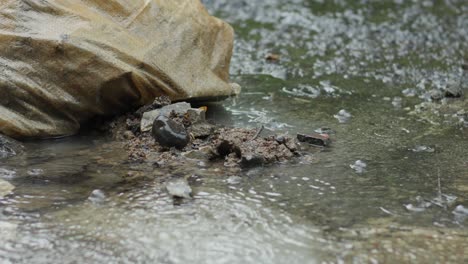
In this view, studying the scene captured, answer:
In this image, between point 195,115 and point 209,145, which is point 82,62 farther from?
point 209,145

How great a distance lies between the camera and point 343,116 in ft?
16.6

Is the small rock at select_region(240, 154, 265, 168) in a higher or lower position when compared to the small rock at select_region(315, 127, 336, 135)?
lower

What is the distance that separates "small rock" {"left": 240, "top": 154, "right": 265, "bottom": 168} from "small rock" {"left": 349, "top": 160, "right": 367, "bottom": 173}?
1.97 ft

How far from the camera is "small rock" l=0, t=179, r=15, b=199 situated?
3300mm

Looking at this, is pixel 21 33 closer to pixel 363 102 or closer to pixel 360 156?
pixel 360 156

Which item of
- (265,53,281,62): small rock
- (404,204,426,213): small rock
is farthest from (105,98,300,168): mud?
(265,53,281,62): small rock

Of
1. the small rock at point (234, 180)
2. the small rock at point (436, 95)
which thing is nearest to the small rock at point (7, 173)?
the small rock at point (234, 180)

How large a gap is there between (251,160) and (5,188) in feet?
4.78

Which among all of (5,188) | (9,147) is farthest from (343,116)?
(5,188)

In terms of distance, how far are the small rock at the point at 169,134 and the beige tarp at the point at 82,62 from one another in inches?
20.9

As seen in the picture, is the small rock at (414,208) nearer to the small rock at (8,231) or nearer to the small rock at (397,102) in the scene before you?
the small rock at (8,231)

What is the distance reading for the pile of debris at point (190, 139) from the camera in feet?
12.7

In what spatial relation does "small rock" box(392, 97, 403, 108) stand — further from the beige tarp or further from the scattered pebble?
→ the beige tarp

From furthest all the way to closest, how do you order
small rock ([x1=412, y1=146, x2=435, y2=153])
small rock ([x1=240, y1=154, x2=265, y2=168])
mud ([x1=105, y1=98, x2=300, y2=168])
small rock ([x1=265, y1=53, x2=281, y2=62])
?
small rock ([x1=265, y1=53, x2=281, y2=62]), small rock ([x1=412, y1=146, x2=435, y2=153]), mud ([x1=105, y1=98, x2=300, y2=168]), small rock ([x1=240, y1=154, x2=265, y2=168])
